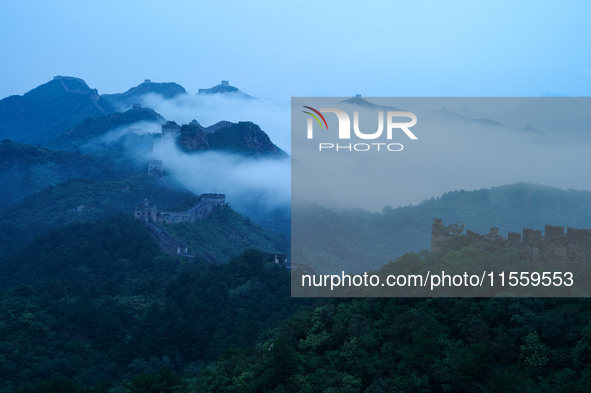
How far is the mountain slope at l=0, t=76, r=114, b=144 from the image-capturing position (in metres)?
100

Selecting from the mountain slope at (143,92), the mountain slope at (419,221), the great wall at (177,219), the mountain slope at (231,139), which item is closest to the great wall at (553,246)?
the great wall at (177,219)

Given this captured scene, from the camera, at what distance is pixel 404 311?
15305 mm

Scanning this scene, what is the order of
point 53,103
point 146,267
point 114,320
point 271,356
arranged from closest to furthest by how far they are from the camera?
point 271,356
point 114,320
point 146,267
point 53,103

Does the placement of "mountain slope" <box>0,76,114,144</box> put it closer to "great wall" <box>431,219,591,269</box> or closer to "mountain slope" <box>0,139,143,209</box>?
"mountain slope" <box>0,139,143,209</box>

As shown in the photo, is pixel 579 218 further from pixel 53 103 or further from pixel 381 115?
pixel 53 103

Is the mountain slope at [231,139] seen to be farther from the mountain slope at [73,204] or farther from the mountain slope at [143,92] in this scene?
the mountain slope at [143,92]

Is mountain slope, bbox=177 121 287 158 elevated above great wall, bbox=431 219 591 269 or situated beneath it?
elevated above

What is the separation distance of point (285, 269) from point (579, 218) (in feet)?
106

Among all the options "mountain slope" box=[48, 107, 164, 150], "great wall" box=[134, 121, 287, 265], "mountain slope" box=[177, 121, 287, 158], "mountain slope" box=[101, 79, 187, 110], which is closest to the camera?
"great wall" box=[134, 121, 287, 265]

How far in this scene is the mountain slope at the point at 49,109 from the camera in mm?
100500

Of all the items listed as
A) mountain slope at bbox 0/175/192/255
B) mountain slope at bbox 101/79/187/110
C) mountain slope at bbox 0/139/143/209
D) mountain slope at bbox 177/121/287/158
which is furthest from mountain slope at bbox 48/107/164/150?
mountain slope at bbox 0/175/192/255

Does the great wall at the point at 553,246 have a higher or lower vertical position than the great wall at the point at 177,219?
lower

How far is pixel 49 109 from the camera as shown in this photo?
4269 inches

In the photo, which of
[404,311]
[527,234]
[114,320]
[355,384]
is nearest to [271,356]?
[355,384]
